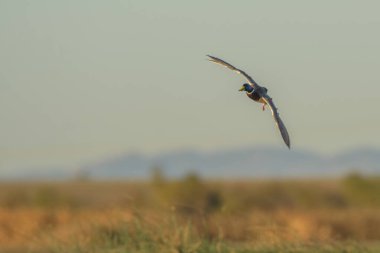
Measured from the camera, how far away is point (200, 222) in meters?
24.5

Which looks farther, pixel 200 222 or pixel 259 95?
pixel 200 222

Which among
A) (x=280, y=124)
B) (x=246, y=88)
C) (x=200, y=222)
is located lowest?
(x=280, y=124)

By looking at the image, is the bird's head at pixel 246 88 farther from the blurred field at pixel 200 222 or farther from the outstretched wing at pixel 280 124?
the blurred field at pixel 200 222

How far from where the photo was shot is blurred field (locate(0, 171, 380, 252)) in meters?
16.7

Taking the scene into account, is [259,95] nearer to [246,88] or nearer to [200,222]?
[246,88]

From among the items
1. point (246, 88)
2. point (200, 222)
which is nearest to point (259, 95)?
point (246, 88)

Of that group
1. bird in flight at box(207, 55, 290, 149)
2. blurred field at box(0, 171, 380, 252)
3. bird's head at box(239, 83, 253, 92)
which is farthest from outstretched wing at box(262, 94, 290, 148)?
blurred field at box(0, 171, 380, 252)

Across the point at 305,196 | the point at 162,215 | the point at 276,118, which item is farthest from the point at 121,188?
the point at 276,118

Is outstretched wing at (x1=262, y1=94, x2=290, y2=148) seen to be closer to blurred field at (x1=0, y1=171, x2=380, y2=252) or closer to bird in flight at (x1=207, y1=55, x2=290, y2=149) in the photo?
bird in flight at (x1=207, y1=55, x2=290, y2=149)

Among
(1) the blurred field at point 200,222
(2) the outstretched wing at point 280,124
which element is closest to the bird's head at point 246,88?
(2) the outstretched wing at point 280,124

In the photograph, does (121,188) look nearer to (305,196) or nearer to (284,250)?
(305,196)

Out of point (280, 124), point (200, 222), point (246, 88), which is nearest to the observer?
point (280, 124)

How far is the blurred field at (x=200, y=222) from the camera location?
16.7 meters

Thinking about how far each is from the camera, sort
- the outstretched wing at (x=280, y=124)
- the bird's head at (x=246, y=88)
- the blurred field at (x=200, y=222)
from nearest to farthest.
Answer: the outstretched wing at (x=280, y=124) < the bird's head at (x=246, y=88) < the blurred field at (x=200, y=222)
